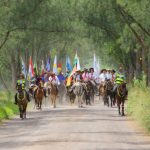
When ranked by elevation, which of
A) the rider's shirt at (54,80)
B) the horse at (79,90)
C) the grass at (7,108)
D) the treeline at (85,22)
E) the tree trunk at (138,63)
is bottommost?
the grass at (7,108)

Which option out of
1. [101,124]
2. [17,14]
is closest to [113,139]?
[101,124]

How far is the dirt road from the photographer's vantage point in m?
17.5

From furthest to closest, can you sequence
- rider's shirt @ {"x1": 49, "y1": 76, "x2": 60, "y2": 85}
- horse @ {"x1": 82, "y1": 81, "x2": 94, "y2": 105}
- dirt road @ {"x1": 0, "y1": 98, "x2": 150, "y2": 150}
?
horse @ {"x1": 82, "y1": 81, "x2": 94, "y2": 105}, rider's shirt @ {"x1": 49, "y1": 76, "x2": 60, "y2": 85}, dirt road @ {"x1": 0, "y1": 98, "x2": 150, "y2": 150}

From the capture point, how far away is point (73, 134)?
67.5ft

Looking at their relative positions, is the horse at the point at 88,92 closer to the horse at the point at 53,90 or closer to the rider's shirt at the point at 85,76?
the rider's shirt at the point at 85,76

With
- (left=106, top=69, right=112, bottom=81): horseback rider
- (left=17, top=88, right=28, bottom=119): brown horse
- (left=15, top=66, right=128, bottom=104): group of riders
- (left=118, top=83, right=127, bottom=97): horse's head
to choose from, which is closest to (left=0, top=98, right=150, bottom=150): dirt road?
(left=17, top=88, right=28, bottom=119): brown horse

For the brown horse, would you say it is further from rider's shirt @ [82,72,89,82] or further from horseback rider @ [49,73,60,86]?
rider's shirt @ [82,72,89,82]

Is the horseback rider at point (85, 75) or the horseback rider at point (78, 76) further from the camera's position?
the horseback rider at point (85, 75)

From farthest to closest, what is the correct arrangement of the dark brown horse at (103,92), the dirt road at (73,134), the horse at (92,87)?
the horse at (92,87), the dark brown horse at (103,92), the dirt road at (73,134)

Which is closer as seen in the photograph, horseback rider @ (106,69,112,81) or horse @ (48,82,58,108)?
horse @ (48,82,58,108)

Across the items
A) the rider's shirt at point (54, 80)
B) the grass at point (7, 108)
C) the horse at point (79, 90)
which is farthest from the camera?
the rider's shirt at point (54, 80)

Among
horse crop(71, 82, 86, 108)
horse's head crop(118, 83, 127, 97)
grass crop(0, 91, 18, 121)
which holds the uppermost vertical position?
horse crop(71, 82, 86, 108)

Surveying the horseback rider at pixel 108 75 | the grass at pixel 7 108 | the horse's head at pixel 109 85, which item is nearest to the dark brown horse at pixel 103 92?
the horse's head at pixel 109 85

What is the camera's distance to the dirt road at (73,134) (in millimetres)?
17469
